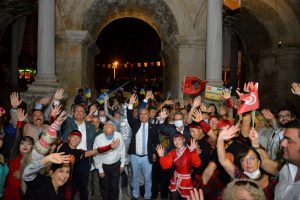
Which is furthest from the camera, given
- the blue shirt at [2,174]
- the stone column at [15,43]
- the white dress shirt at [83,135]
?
the stone column at [15,43]

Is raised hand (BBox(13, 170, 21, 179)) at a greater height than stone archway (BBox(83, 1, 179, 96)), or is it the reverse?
stone archway (BBox(83, 1, 179, 96))

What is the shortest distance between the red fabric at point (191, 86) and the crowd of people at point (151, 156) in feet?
10.6

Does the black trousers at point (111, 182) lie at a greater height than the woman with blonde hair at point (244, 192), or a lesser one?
lesser

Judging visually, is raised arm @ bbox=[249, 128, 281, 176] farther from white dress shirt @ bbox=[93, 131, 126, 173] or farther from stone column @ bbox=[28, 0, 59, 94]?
stone column @ bbox=[28, 0, 59, 94]

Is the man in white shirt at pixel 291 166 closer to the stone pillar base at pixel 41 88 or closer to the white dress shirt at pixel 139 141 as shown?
the white dress shirt at pixel 139 141

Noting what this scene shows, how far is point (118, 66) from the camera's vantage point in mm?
37656

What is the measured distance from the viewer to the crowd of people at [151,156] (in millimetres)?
3544

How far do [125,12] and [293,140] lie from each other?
16751 millimetres

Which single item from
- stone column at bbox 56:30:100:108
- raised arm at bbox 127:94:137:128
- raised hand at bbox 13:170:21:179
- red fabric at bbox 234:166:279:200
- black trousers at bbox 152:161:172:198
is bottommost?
black trousers at bbox 152:161:172:198

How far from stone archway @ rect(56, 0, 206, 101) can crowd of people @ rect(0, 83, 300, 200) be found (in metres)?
6.44

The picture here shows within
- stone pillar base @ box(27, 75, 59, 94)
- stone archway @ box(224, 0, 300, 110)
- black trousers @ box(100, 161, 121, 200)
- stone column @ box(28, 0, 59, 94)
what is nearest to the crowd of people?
black trousers @ box(100, 161, 121, 200)

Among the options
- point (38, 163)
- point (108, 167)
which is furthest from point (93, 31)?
point (38, 163)

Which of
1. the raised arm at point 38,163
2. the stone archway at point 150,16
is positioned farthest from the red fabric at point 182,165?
the stone archway at point 150,16

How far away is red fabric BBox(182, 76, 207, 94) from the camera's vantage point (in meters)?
12.3
